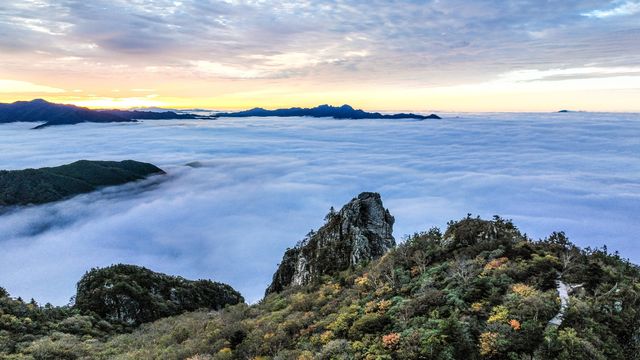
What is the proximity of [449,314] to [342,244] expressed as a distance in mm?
19204

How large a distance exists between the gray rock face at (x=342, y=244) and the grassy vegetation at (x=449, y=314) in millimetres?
7326

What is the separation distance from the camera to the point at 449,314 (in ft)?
40.7

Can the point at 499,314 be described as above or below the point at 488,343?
above

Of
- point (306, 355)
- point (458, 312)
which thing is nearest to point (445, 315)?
point (458, 312)

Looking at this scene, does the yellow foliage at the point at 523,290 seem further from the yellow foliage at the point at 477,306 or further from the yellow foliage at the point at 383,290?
the yellow foliage at the point at 383,290

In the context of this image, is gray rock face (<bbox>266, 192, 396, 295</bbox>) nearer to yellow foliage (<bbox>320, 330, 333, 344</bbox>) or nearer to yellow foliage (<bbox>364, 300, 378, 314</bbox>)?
yellow foliage (<bbox>364, 300, 378, 314</bbox>)

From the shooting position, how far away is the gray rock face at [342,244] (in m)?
29.8

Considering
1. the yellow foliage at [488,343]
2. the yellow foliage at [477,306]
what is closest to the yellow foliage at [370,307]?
the yellow foliage at [477,306]

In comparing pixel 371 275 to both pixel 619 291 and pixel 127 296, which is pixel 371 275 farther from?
pixel 127 296

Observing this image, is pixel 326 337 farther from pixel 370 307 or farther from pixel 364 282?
pixel 364 282

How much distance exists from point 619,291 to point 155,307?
44.4 meters

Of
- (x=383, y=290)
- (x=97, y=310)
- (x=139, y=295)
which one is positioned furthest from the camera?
(x=139, y=295)

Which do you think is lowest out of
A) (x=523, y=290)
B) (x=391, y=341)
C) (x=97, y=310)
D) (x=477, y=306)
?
(x=97, y=310)

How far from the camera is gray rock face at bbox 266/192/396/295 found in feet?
97.8
